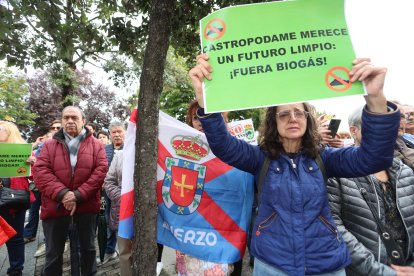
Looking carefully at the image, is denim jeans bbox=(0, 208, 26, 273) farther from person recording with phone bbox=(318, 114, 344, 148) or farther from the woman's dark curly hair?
person recording with phone bbox=(318, 114, 344, 148)

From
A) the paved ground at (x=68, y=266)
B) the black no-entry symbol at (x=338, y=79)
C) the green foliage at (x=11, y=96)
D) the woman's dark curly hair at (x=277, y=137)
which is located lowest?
the paved ground at (x=68, y=266)

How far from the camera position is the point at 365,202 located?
6.31ft

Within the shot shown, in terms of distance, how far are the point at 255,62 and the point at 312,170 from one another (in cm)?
69

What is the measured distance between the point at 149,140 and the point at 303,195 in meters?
1.16

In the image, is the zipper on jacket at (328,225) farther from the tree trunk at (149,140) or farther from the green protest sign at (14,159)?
the green protest sign at (14,159)

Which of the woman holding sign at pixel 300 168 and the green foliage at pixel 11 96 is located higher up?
the green foliage at pixel 11 96

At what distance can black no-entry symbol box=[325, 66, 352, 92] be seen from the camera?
1511 mm

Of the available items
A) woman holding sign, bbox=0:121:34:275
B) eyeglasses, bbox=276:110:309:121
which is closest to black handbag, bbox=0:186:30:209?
woman holding sign, bbox=0:121:34:275

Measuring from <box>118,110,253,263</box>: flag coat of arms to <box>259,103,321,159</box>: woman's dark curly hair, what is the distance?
47cm

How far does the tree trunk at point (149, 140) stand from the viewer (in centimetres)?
216

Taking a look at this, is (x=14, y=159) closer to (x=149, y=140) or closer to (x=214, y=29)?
(x=149, y=140)

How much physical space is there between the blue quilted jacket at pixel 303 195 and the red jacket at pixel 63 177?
85.7 inches

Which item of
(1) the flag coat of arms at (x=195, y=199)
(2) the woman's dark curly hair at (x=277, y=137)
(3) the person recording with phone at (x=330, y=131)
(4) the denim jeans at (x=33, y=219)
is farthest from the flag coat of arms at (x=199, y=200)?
(4) the denim jeans at (x=33, y=219)

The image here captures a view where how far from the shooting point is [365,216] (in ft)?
6.23
